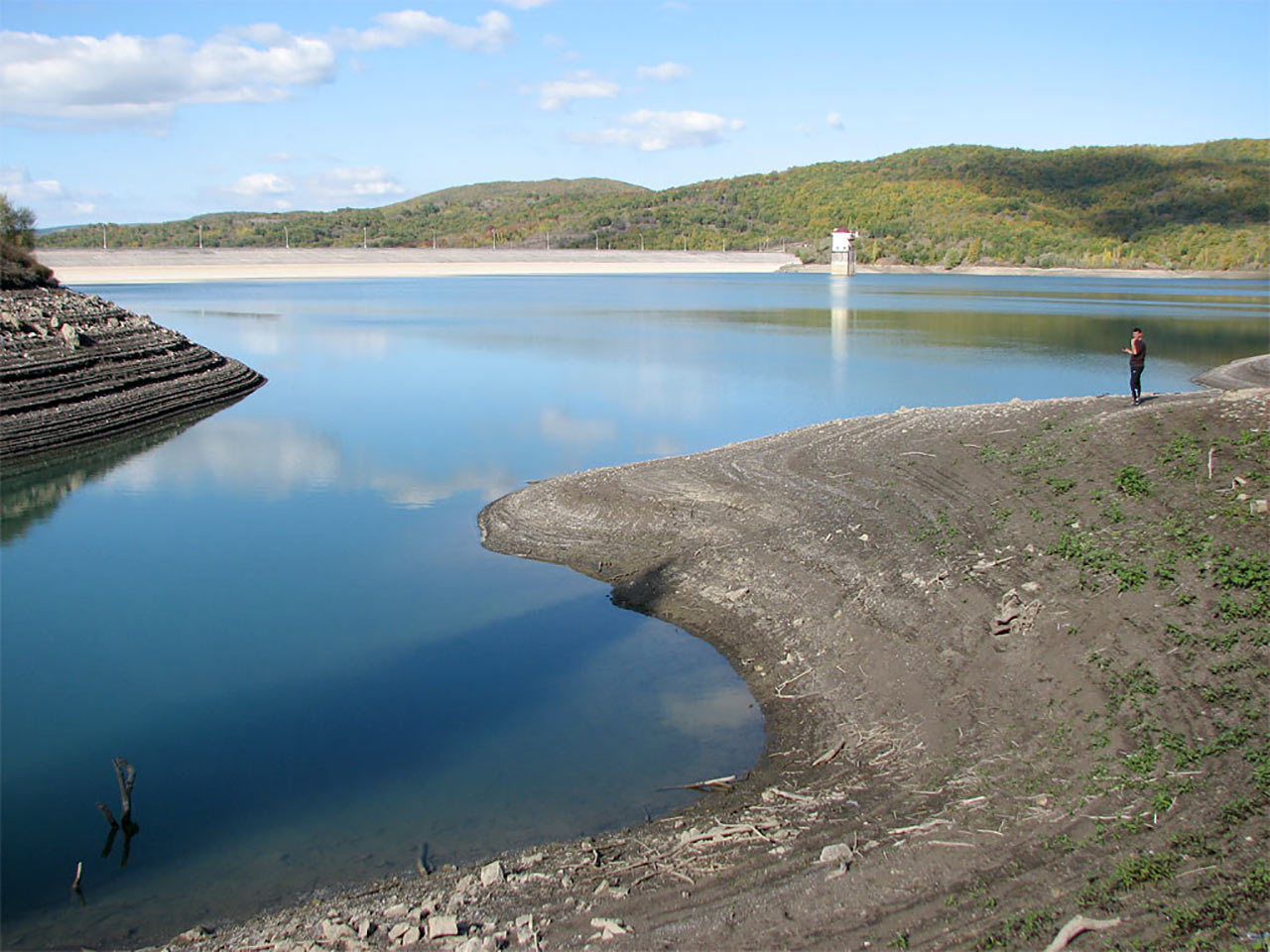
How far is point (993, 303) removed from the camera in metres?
54.8

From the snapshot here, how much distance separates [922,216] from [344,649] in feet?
359

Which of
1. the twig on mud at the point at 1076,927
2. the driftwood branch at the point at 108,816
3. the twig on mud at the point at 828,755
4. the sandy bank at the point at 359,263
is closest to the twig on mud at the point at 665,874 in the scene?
the twig on mud at the point at 1076,927

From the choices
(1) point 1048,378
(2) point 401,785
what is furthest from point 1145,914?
(1) point 1048,378

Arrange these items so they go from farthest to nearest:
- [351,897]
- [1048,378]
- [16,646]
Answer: [1048,378] → [16,646] → [351,897]

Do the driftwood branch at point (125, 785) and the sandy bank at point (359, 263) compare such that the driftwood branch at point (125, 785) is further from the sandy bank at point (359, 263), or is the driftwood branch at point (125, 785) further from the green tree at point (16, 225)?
the sandy bank at point (359, 263)

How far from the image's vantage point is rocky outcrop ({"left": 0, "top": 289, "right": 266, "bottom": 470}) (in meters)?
19.7

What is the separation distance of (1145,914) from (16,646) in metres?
9.45

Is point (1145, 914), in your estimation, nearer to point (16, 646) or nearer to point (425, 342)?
point (16, 646)

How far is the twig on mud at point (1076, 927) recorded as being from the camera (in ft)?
14.0

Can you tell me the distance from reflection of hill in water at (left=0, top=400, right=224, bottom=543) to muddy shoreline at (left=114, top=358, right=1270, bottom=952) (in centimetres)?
720

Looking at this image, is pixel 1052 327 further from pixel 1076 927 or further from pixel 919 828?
pixel 1076 927

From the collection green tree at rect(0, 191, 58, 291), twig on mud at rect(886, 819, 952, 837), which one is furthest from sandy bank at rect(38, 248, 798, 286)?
twig on mud at rect(886, 819, 952, 837)

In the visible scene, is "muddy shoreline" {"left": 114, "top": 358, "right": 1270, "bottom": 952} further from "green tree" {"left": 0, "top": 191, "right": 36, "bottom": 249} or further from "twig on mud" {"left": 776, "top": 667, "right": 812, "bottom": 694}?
"green tree" {"left": 0, "top": 191, "right": 36, "bottom": 249}

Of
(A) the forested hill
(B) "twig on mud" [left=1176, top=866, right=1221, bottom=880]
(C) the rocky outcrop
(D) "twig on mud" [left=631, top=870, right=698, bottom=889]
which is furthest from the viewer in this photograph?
(A) the forested hill
